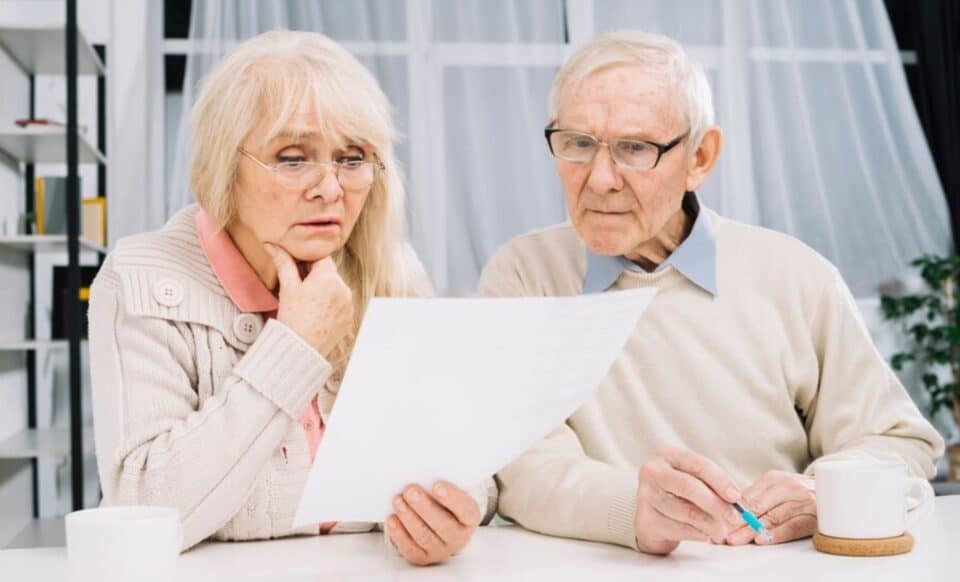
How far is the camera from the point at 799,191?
4.55 metres

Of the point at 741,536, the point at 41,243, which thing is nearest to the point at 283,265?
the point at 741,536

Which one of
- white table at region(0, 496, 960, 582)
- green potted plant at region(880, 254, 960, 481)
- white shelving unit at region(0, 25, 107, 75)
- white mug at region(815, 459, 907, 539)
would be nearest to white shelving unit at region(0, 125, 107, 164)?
white shelving unit at region(0, 25, 107, 75)

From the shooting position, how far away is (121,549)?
88 cm

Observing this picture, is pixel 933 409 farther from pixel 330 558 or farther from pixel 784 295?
pixel 330 558

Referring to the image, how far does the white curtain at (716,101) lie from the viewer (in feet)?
14.0

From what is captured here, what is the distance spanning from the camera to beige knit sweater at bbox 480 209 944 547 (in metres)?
1.51

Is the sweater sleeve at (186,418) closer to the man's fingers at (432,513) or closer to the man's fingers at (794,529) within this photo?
the man's fingers at (432,513)

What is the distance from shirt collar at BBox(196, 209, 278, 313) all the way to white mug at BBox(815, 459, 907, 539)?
0.68 meters

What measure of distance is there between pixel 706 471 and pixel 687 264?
1.85 ft

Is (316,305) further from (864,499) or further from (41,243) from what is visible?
(41,243)

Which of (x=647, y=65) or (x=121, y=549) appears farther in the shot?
(x=647, y=65)

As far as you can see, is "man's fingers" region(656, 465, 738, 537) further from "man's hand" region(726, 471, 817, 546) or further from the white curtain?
the white curtain

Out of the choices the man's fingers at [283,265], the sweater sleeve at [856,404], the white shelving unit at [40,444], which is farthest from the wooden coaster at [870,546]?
the white shelving unit at [40,444]

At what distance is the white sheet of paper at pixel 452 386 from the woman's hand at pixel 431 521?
2 cm
